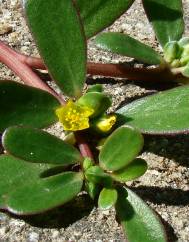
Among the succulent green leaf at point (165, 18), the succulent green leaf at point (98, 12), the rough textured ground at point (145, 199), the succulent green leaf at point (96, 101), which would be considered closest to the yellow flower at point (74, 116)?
the succulent green leaf at point (96, 101)

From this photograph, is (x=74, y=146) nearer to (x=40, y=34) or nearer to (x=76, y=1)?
(x=40, y=34)

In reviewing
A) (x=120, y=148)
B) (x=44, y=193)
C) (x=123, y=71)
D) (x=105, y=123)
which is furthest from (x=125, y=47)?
(x=44, y=193)

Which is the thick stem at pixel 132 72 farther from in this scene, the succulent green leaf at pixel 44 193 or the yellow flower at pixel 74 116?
the succulent green leaf at pixel 44 193

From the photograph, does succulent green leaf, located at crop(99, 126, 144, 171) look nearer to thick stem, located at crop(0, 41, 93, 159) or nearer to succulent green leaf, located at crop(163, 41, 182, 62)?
Answer: thick stem, located at crop(0, 41, 93, 159)

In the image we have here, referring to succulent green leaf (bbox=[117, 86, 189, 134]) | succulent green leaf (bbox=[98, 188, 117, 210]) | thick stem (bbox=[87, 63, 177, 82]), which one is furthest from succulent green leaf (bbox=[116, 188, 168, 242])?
thick stem (bbox=[87, 63, 177, 82])

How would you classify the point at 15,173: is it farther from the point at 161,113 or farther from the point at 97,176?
the point at 161,113

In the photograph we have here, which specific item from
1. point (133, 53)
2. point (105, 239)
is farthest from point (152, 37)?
point (105, 239)
